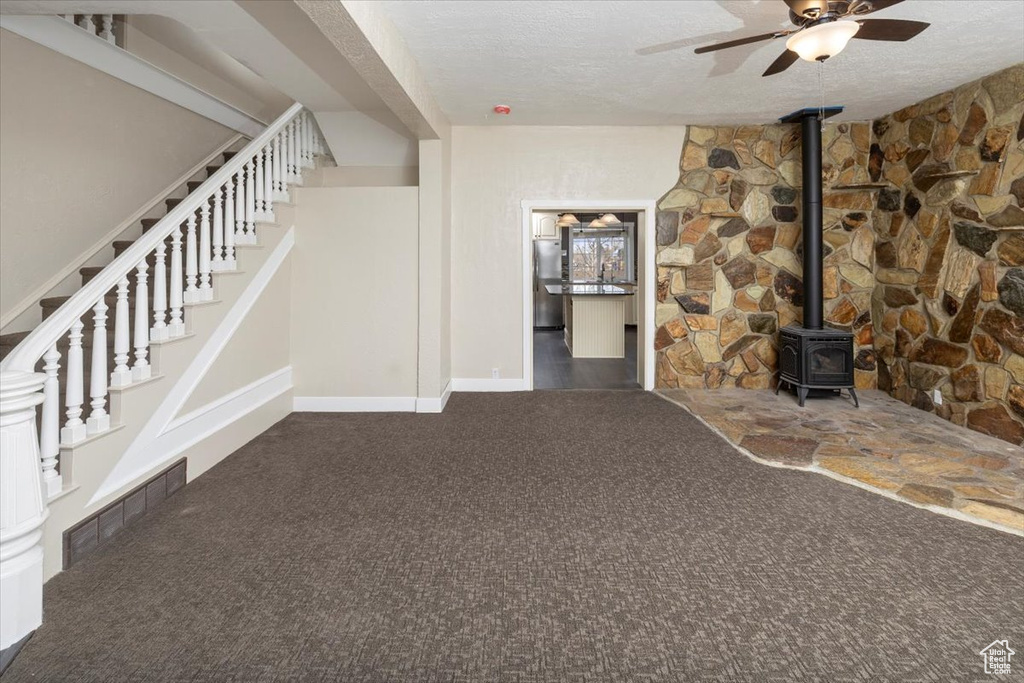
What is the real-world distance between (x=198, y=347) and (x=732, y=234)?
179 inches

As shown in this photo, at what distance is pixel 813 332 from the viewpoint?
167 inches

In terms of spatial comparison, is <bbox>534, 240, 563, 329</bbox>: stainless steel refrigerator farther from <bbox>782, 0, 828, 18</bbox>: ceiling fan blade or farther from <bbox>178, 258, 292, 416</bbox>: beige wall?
<bbox>782, 0, 828, 18</bbox>: ceiling fan blade

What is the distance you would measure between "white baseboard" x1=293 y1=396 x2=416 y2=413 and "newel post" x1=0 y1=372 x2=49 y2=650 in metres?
2.68

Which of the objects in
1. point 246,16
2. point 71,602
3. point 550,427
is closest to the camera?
point 71,602

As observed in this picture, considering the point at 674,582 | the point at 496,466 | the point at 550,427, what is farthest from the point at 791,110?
the point at 674,582

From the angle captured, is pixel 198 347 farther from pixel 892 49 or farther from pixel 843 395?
pixel 843 395

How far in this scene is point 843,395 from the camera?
4555 millimetres

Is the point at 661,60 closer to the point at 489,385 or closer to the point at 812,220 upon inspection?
the point at 812,220

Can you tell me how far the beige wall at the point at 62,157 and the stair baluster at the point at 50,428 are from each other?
1636 mm

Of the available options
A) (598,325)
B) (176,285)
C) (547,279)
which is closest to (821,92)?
(598,325)

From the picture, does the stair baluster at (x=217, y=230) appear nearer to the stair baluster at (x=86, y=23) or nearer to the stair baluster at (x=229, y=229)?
the stair baluster at (x=229, y=229)

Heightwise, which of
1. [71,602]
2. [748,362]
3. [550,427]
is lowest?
[71,602]

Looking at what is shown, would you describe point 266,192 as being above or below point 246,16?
below

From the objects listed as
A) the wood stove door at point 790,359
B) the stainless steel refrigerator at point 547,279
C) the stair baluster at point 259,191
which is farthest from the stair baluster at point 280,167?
the stainless steel refrigerator at point 547,279
